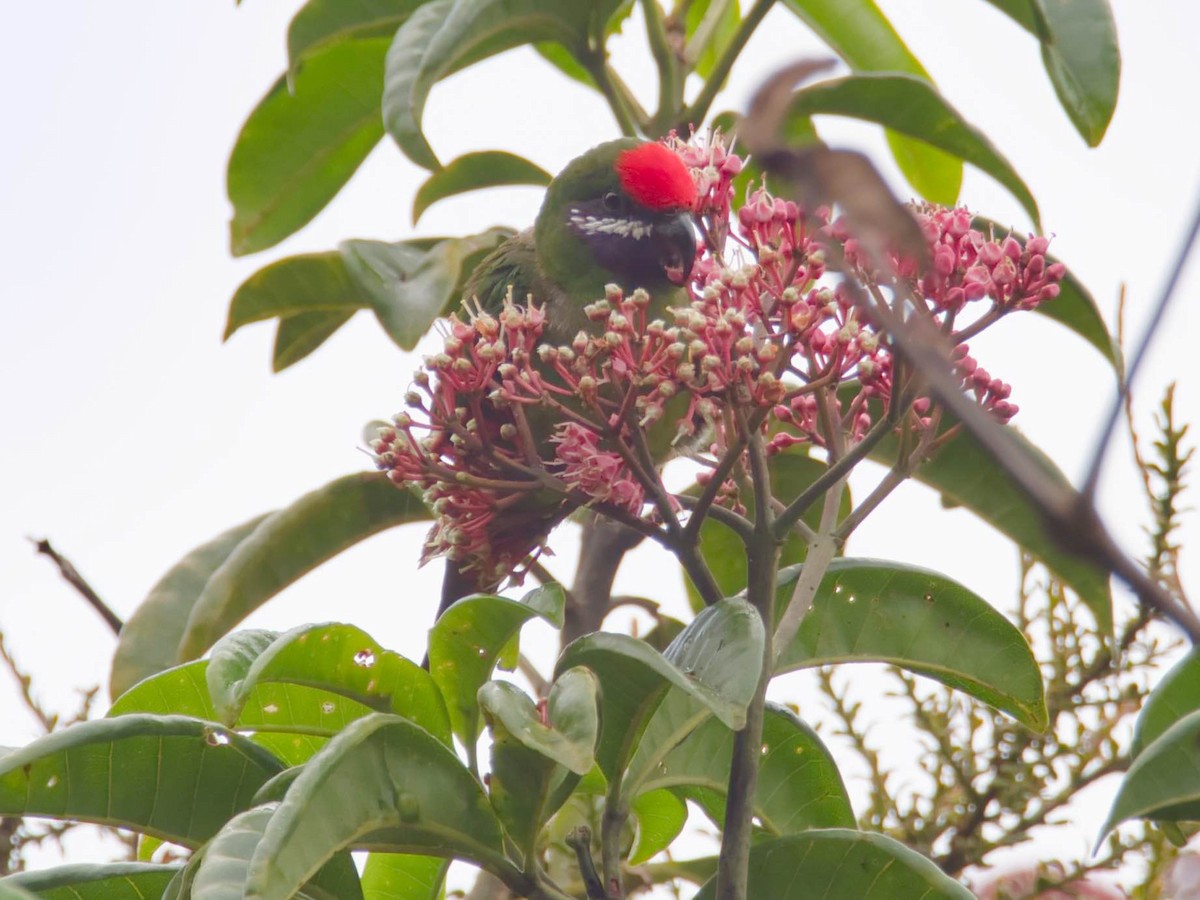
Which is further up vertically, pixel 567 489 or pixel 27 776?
pixel 567 489

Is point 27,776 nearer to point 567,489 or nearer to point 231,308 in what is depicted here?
point 567,489

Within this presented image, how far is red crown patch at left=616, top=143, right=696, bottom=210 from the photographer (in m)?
2.61

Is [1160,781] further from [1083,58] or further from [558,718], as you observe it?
[1083,58]

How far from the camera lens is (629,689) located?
145cm

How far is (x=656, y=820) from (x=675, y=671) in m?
0.64

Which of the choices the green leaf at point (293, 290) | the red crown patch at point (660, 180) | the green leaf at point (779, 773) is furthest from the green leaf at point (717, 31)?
the green leaf at point (779, 773)

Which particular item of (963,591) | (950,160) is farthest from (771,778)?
(950,160)

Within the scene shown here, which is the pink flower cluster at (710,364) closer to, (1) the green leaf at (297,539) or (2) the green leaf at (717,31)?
(1) the green leaf at (297,539)

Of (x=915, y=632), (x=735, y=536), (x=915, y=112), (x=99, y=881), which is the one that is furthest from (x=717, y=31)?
(x=99, y=881)

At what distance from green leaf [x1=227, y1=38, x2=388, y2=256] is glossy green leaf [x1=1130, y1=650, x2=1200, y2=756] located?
73.7 inches

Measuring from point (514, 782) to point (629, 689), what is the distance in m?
0.16

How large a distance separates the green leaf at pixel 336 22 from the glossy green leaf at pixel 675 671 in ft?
4.84

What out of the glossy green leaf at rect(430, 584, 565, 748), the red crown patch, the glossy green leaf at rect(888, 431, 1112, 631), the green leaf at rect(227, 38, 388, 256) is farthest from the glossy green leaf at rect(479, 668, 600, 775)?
the green leaf at rect(227, 38, 388, 256)

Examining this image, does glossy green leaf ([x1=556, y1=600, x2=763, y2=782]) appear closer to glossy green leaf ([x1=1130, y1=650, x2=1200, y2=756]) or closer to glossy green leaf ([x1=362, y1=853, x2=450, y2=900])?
glossy green leaf ([x1=362, y1=853, x2=450, y2=900])
